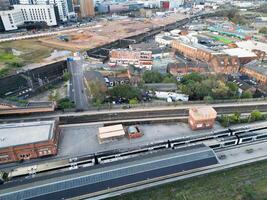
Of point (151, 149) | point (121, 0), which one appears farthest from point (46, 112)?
point (121, 0)

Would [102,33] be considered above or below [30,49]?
above

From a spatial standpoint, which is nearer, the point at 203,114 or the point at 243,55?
the point at 203,114

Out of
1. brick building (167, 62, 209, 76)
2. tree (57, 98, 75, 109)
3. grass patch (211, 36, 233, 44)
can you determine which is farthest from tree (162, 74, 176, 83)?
grass patch (211, 36, 233, 44)

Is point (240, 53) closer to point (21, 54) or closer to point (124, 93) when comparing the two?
point (124, 93)

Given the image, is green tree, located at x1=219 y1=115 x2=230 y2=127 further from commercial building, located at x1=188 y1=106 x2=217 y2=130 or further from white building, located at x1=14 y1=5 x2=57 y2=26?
white building, located at x1=14 y1=5 x2=57 y2=26

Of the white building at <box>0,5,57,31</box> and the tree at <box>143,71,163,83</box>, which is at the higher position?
the white building at <box>0,5,57,31</box>

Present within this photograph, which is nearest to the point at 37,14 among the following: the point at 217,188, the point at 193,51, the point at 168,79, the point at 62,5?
the point at 62,5

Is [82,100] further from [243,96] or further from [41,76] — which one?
[243,96]

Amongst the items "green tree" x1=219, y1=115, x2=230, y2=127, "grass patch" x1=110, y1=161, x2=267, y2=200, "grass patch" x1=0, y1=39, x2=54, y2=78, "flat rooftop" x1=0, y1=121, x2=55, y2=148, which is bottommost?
"grass patch" x1=110, y1=161, x2=267, y2=200
